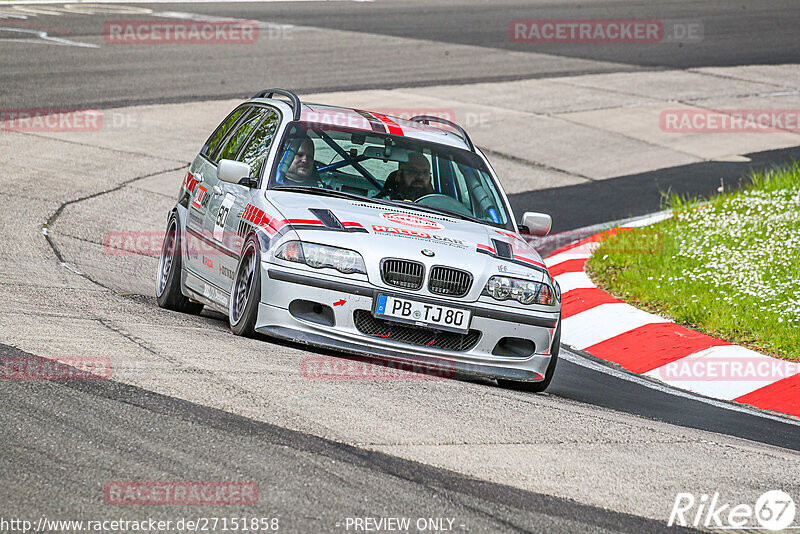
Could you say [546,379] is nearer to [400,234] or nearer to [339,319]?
[400,234]

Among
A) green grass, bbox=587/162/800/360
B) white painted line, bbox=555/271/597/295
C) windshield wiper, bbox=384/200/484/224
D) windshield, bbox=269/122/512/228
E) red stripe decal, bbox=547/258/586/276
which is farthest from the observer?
red stripe decal, bbox=547/258/586/276

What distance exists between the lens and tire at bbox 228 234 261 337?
6.81 m

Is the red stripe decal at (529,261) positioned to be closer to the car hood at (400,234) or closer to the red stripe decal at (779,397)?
the car hood at (400,234)

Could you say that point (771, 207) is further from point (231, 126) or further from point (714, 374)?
point (231, 126)

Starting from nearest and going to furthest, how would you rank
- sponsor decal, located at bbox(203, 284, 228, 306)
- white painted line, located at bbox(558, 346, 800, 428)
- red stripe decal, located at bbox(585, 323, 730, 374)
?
white painted line, located at bbox(558, 346, 800, 428), sponsor decal, located at bbox(203, 284, 228, 306), red stripe decal, located at bbox(585, 323, 730, 374)

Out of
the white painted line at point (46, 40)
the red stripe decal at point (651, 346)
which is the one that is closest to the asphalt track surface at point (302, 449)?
the red stripe decal at point (651, 346)

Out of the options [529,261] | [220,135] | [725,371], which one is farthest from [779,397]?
[220,135]

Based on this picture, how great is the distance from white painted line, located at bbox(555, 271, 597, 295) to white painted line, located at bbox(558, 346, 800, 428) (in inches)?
55.6

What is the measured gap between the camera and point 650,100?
19578 millimetres

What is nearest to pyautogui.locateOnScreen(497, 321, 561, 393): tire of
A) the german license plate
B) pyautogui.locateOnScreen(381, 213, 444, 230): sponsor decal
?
the german license plate

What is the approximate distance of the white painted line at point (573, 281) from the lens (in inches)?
405

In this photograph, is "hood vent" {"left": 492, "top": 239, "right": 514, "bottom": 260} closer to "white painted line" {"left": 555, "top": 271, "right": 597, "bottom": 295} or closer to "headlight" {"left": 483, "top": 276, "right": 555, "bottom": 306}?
"headlight" {"left": 483, "top": 276, "right": 555, "bottom": 306}

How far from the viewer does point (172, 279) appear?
8.32 metres

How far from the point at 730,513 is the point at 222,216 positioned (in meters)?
4.25
